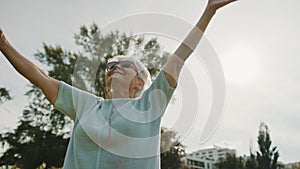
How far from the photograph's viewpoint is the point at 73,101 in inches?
54.1

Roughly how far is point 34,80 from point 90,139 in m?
0.38

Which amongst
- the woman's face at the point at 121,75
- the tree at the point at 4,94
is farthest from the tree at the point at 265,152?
the woman's face at the point at 121,75

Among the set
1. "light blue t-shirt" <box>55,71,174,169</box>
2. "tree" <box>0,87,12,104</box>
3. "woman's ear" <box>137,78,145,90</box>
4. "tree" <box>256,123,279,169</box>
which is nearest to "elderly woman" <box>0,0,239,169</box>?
"light blue t-shirt" <box>55,71,174,169</box>

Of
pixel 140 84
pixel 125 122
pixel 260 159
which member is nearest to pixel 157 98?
pixel 125 122

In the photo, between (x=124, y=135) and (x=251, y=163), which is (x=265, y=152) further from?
(x=124, y=135)

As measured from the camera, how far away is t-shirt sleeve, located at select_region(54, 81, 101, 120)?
137 centimetres

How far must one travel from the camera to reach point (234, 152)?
110ft

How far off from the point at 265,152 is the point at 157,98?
30.6 meters

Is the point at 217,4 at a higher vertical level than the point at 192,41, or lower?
higher

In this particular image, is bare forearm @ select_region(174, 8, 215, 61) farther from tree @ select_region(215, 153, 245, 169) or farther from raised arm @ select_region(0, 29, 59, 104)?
tree @ select_region(215, 153, 245, 169)

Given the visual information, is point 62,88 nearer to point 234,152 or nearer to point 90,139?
point 90,139

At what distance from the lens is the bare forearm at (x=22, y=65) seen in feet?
4.70

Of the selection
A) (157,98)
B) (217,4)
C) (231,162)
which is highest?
(231,162)

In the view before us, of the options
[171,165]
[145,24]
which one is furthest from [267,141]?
[145,24]
